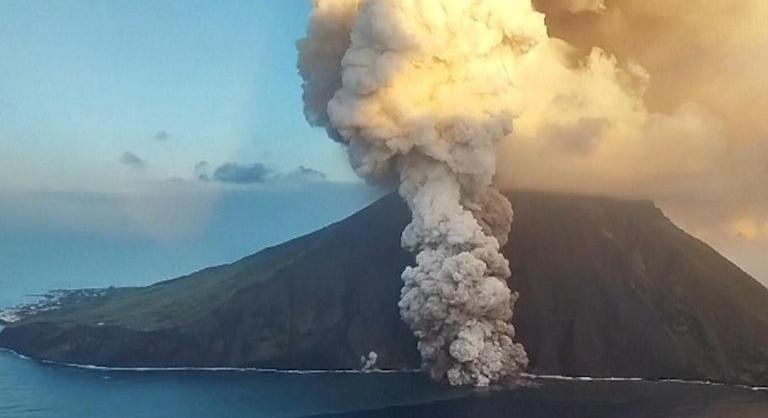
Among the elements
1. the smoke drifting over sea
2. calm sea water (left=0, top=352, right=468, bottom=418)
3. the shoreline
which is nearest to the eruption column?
the smoke drifting over sea

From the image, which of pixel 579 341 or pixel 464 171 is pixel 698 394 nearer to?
pixel 579 341

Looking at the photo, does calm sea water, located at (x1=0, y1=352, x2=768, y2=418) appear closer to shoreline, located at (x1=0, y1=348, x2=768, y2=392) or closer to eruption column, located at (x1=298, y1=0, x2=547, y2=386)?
shoreline, located at (x1=0, y1=348, x2=768, y2=392)

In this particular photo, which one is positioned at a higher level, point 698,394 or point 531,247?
point 531,247

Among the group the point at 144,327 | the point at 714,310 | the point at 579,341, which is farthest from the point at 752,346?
the point at 144,327

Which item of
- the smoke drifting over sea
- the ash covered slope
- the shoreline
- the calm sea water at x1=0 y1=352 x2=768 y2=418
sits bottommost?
the calm sea water at x1=0 y1=352 x2=768 y2=418

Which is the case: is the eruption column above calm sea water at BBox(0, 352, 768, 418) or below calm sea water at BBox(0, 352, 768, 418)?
above

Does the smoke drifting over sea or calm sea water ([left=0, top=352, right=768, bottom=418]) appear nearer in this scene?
calm sea water ([left=0, top=352, right=768, bottom=418])
